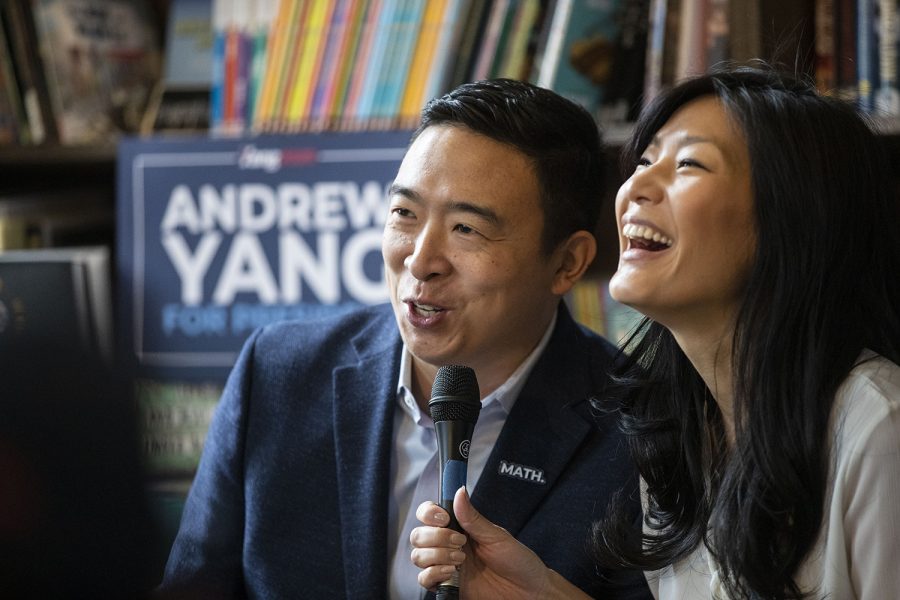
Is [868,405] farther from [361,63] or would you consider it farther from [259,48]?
[259,48]

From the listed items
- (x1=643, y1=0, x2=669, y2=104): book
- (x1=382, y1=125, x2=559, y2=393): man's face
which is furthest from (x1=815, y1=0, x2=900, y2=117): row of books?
(x1=382, y1=125, x2=559, y2=393): man's face

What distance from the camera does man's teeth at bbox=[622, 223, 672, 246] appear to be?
1.44 m

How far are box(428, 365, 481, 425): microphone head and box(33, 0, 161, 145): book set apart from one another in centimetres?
141

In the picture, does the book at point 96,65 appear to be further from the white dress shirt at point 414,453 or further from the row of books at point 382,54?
the white dress shirt at point 414,453

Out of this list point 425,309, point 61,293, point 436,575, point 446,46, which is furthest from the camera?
point 446,46

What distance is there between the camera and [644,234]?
1.46m

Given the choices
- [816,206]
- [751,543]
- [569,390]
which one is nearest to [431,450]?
[569,390]

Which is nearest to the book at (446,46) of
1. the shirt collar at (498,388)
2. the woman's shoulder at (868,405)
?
the shirt collar at (498,388)

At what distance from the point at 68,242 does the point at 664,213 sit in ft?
5.20

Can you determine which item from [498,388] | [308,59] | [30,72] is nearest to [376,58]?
[308,59]

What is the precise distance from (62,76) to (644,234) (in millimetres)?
1637

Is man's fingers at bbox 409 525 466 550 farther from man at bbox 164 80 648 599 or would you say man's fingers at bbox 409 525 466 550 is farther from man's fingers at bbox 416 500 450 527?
man at bbox 164 80 648 599

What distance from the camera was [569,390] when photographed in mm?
1807

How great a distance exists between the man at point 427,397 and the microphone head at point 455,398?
31cm
